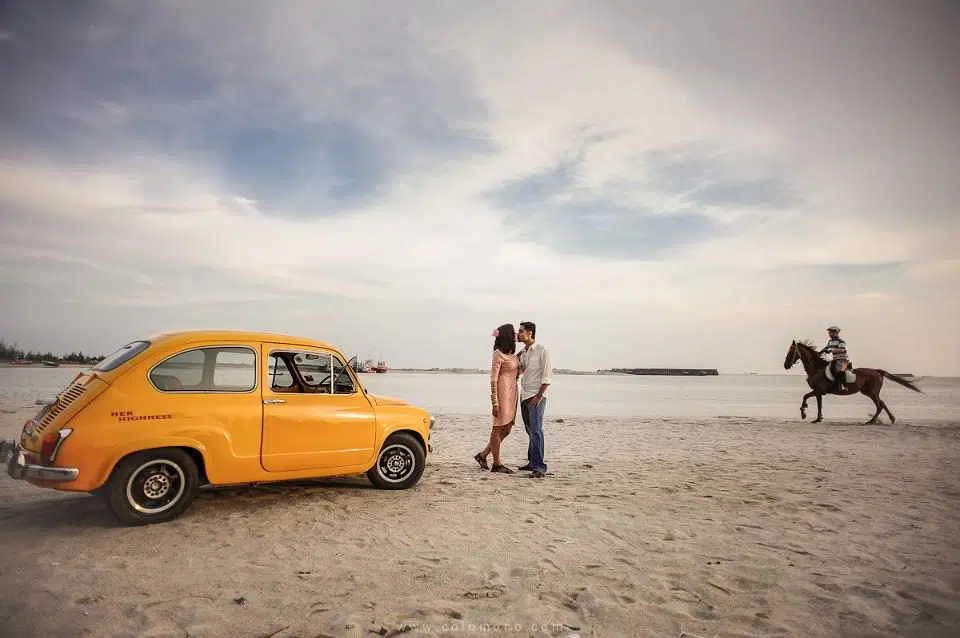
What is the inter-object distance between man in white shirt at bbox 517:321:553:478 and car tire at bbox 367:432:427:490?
205 cm

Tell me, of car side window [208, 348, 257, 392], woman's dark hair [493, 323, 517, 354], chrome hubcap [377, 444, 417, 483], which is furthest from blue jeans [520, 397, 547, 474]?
car side window [208, 348, 257, 392]

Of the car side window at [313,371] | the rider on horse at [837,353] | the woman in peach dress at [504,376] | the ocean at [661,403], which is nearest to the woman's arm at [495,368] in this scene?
the woman in peach dress at [504,376]

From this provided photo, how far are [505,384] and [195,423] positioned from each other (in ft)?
15.9

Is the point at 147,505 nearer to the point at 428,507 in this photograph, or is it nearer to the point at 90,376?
the point at 90,376

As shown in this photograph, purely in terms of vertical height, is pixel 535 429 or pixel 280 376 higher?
pixel 280 376

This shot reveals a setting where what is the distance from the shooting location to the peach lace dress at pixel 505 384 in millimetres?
9133

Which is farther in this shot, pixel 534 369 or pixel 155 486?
pixel 534 369

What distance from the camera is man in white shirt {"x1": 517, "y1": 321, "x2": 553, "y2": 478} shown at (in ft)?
29.8

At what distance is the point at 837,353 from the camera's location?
19.7m

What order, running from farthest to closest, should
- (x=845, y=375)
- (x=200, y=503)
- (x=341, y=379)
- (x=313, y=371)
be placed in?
(x=845, y=375)
(x=341, y=379)
(x=313, y=371)
(x=200, y=503)

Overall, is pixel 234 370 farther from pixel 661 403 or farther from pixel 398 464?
pixel 661 403

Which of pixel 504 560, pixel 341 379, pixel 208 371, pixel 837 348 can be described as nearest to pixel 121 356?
pixel 208 371

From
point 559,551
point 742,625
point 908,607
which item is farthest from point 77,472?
point 908,607

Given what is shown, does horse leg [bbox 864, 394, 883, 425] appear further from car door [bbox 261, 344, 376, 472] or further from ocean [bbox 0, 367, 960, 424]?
car door [bbox 261, 344, 376, 472]
